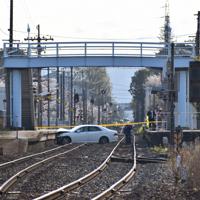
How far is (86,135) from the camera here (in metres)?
45.9

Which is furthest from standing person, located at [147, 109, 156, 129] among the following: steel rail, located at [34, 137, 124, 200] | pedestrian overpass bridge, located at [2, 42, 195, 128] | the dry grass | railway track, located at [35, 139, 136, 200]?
the dry grass

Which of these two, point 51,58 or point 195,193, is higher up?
point 51,58

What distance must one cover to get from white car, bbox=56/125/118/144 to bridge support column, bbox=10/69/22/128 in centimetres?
451

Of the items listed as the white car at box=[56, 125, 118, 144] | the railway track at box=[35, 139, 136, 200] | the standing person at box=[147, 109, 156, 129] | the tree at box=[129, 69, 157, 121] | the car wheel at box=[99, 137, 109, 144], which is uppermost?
the tree at box=[129, 69, 157, 121]

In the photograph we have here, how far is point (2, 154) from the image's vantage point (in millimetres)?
30344

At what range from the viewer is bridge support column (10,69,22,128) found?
4931 centimetres

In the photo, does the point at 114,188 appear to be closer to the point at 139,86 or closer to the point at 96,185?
the point at 96,185

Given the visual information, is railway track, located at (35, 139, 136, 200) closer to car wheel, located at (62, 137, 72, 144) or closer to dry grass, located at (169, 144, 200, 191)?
dry grass, located at (169, 144, 200, 191)

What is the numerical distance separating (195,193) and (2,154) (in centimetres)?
Answer: 1669

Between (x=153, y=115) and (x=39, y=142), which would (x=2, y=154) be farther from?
(x=153, y=115)

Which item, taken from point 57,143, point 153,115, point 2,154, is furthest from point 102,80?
point 2,154

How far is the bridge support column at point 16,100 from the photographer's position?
4931 centimetres

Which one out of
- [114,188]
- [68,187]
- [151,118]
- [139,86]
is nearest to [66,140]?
[151,118]

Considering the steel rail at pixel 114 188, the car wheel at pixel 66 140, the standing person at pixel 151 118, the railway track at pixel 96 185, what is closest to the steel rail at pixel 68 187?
the railway track at pixel 96 185
